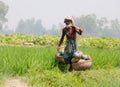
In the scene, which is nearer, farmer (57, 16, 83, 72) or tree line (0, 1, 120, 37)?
farmer (57, 16, 83, 72)

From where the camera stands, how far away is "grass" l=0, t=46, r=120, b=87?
699 centimetres

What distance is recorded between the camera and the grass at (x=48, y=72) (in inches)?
275

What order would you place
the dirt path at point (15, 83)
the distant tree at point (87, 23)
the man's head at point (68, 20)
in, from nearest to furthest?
the dirt path at point (15, 83) < the man's head at point (68, 20) < the distant tree at point (87, 23)

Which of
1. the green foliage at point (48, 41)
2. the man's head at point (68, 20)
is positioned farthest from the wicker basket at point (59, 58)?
the green foliage at point (48, 41)

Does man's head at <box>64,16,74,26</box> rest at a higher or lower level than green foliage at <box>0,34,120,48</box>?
higher

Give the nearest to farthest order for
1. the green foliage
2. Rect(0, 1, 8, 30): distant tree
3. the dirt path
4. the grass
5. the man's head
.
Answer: the dirt path < the grass < the man's head < the green foliage < Rect(0, 1, 8, 30): distant tree

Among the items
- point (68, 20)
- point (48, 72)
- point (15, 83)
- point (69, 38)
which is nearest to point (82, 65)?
point (69, 38)

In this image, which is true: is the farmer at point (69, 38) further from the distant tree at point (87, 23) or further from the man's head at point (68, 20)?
the distant tree at point (87, 23)

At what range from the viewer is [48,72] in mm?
7453

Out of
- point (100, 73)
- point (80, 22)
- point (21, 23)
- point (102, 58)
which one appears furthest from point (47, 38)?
point (21, 23)

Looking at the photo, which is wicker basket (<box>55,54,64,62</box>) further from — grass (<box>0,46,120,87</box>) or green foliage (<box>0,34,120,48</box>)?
green foliage (<box>0,34,120,48</box>)

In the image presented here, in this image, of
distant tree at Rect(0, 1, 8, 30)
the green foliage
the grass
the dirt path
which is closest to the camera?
the dirt path

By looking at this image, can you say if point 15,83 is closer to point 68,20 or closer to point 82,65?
point 82,65

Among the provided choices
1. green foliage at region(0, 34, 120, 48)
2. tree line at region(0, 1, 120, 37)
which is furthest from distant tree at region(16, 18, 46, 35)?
green foliage at region(0, 34, 120, 48)
